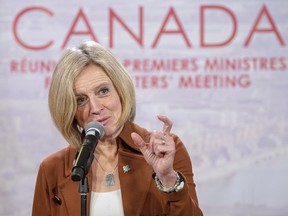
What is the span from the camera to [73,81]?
213cm

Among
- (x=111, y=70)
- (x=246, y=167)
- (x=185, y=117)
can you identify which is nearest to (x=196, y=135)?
(x=185, y=117)

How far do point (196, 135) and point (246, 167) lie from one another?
0.36 metres

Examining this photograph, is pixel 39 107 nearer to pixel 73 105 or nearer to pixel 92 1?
pixel 92 1

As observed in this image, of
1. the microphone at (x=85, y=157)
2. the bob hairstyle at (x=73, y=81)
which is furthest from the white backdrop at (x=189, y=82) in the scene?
the microphone at (x=85, y=157)

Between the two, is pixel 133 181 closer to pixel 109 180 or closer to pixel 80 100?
pixel 109 180

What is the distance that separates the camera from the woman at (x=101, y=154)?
2105mm

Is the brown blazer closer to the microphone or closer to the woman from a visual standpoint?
the woman

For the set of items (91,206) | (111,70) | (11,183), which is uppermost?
(111,70)

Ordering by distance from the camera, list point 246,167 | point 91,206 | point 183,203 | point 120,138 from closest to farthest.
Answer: point 183,203
point 91,206
point 120,138
point 246,167

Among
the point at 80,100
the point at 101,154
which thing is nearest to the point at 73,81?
the point at 80,100

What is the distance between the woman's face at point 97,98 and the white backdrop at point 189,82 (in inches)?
44.6

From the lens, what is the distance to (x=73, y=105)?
6.98 ft

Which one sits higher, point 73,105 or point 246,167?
point 73,105

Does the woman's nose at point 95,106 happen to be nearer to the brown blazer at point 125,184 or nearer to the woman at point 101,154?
the woman at point 101,154
